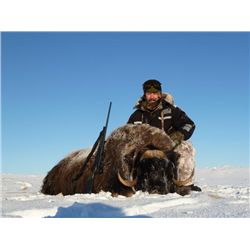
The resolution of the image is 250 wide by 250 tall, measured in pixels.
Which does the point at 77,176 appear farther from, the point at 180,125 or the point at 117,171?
the point at 180,125

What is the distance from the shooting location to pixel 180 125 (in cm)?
822

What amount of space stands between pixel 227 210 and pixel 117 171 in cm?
248

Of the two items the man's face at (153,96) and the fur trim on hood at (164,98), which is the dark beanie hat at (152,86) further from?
the fur trim on hood at (164,98)

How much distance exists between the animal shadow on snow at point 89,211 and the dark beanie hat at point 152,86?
3152 millimetres

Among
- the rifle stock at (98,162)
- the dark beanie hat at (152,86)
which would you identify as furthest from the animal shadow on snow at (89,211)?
the dark beanie hat at (152,86)

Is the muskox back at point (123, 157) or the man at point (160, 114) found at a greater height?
the man at point (160, 114)

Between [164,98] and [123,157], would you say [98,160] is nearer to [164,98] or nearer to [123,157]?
[123,157]

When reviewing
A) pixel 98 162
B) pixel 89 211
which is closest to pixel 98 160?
pixel 98 162

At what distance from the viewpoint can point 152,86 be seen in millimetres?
8203

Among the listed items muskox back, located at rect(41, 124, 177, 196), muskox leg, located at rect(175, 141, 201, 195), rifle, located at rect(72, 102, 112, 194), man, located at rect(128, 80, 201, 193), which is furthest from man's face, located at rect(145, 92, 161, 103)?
muskox leg, located at rect(175, 141, 201, 195)

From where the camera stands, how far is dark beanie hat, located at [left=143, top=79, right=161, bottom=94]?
8.19 meters

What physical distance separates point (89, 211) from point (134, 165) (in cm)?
215

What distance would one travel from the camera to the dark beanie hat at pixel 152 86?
26.9 feet
